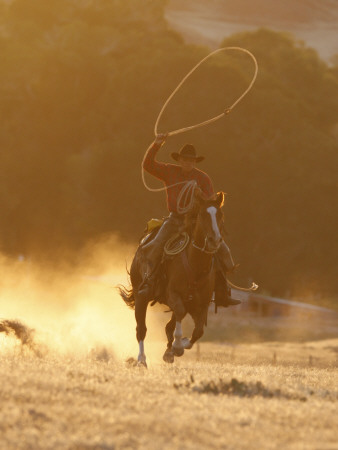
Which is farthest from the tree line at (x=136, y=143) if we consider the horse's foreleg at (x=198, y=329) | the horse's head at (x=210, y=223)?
the horse's head at (x=210, y=223)

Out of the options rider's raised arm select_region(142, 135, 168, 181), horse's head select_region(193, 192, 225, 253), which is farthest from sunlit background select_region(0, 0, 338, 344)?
horse's head select_region(193, 192, 225, 253)

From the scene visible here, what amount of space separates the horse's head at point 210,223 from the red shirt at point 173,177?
868 millimetres

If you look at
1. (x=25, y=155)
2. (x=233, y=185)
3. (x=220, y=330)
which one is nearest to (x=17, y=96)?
(x=25, y=155)

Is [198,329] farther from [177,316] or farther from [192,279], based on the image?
[192,279]

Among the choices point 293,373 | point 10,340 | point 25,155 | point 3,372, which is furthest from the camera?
point 25,155

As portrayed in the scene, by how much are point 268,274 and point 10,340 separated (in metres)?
28.6

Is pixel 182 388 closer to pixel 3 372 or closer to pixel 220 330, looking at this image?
pixel 3 372

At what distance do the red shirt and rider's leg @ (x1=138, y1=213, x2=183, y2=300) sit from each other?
0.71ft

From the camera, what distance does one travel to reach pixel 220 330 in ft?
136

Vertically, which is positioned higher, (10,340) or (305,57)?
(305,57)

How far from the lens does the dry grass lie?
821 cm

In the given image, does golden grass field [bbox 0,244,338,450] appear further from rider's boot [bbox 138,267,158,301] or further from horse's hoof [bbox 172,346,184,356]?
rider's boot [bbox 138,267,158,301]

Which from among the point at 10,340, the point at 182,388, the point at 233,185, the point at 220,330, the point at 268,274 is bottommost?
the point at 182,388

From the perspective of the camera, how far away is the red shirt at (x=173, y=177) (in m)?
15.7
